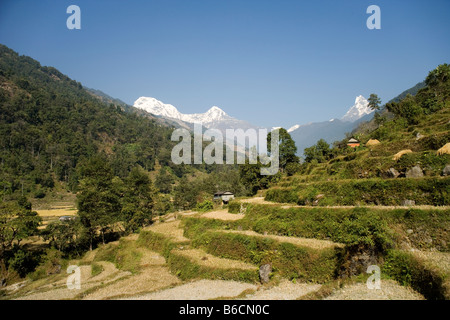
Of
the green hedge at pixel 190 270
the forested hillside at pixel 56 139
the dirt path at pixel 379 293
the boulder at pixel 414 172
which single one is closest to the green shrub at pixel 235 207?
the green hedge at pixel 190 270

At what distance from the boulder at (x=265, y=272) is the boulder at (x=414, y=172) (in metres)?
11.7

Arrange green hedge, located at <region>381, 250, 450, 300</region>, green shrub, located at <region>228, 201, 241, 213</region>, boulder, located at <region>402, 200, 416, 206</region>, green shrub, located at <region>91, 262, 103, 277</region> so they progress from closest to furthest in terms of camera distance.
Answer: green hedge, located at <region>381, 250, 450, 300</region> < boulder, located at <region>402, 200, 416, 206</region> < green shrub, located at <region>91, 262, 103, 277</region> < green shrub, located at <region>228, 201, 241, 213</region>

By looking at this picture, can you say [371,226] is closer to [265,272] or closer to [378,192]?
[378,192]

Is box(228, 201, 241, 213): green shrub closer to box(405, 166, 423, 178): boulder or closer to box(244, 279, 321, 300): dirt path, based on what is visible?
box(244, 279, 321, 300): dirt path

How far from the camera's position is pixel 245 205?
29.1 m

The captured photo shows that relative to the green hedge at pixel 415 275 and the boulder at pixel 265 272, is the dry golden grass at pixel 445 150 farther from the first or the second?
the boulder at pixel 265 272

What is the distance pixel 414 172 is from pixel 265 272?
12.4m

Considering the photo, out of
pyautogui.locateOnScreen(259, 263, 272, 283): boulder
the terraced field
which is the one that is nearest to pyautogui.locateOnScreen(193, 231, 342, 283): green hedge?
the terraced field

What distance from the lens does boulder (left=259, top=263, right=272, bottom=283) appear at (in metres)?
15.4

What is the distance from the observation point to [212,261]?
63.3ft

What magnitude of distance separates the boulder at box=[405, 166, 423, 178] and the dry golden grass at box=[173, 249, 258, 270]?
1246cm

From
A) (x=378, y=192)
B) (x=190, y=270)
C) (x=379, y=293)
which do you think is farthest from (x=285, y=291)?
(x=378, y=192)
